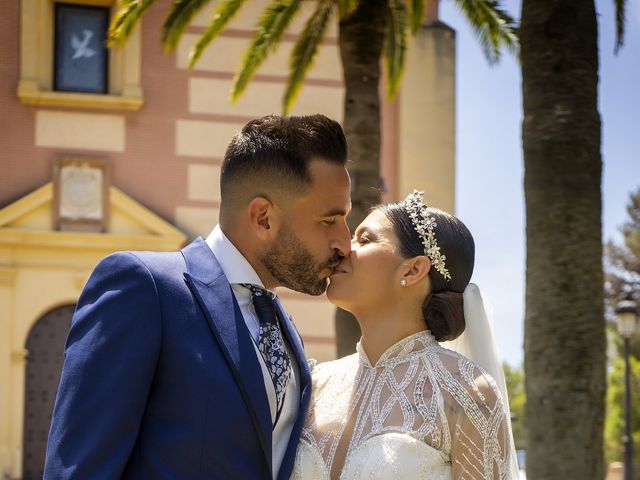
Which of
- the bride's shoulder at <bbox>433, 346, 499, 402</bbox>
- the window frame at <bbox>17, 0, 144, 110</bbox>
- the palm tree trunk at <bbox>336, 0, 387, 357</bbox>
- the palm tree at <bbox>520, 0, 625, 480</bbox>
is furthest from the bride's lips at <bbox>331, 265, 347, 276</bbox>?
the window frame at <bbox>17, 0, 144, 110</bbox>

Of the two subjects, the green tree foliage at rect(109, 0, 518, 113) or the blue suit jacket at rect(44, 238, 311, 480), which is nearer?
the blue suit jacket at rect(44, 238, 311, 480)

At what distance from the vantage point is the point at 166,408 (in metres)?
3.61

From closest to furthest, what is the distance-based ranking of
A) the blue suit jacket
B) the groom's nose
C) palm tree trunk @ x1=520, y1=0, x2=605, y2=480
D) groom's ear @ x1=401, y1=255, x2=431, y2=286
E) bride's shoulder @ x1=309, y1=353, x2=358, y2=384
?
1. the blue suit jacket
2. the groom's nose
3. groom's ear @ x1=401, y1=255, x2=431, y2=286
4. bride's shoulder @ x1=309, y1=353, x2=358, y2=384
5. palm tree trunk @ x1=520, y1=0, x2=605, y2=480

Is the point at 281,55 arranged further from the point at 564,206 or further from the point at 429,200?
the point at 564,206

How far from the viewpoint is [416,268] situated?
4.48 meters

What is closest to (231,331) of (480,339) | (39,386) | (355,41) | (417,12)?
(480,339)

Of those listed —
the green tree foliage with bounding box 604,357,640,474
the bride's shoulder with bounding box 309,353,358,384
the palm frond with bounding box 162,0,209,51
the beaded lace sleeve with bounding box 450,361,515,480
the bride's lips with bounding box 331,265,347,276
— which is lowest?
the green tree foliage with bounding box 604,357,640,474

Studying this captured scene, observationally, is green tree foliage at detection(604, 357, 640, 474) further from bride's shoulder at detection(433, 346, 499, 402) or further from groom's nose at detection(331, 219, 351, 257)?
groom's nose at detection(331, 219, 351, 257)

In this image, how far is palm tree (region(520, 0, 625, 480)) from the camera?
27.9 feet

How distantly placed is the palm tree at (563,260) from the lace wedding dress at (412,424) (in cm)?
426

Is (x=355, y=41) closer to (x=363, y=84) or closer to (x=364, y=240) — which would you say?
(x=363, y=84)

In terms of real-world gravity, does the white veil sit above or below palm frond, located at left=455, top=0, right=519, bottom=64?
below

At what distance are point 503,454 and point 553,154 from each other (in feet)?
16.0

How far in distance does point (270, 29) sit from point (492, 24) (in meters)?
2.57
